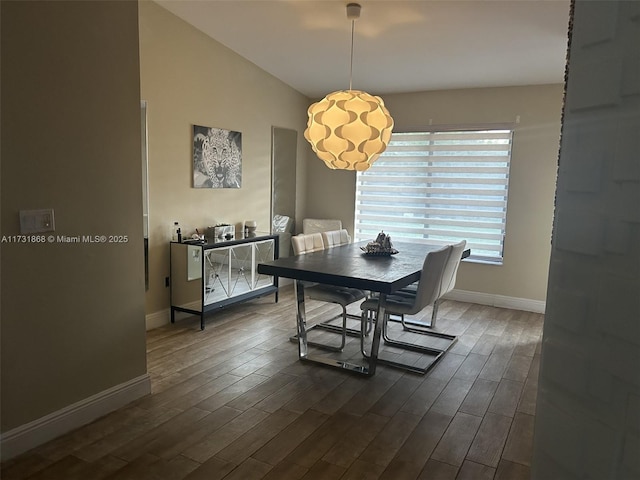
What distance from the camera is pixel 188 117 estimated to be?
4309 millimetres

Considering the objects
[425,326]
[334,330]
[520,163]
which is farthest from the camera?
[520,163]

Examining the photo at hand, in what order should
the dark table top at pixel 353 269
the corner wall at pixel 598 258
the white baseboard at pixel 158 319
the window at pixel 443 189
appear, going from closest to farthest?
the corner wall at pixel 598 258
the dark table top at pixel 353 269
the white baseboard at pixel 158 319
the window at pixel 443 189

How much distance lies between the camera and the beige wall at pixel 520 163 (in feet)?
15.9

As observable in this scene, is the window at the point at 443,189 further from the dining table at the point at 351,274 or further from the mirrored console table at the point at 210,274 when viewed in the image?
the mirrored console table at the point at 210,274

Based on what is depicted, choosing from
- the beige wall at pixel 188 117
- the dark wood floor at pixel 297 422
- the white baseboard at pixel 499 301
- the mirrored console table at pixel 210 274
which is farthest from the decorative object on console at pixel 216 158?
the white baseboard at pixel 499 301

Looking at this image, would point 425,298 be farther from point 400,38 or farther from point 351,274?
point 400,38

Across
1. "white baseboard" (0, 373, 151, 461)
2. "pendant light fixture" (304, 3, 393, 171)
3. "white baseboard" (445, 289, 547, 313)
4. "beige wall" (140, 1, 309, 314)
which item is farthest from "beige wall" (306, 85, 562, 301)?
"white baseboard" (0, 373, 151, 461)

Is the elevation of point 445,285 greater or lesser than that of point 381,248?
lesser

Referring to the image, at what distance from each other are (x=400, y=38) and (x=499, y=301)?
3014 mm

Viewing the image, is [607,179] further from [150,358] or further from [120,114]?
[150,358]

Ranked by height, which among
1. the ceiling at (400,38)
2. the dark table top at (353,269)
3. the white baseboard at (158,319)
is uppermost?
the ceiling at (400,38)

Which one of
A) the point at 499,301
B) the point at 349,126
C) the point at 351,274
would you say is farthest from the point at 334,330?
the point at 499,301

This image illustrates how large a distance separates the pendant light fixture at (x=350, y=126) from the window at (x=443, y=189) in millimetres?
2091

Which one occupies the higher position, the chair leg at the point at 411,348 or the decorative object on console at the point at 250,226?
the decorative object on console at the point at 250,226
